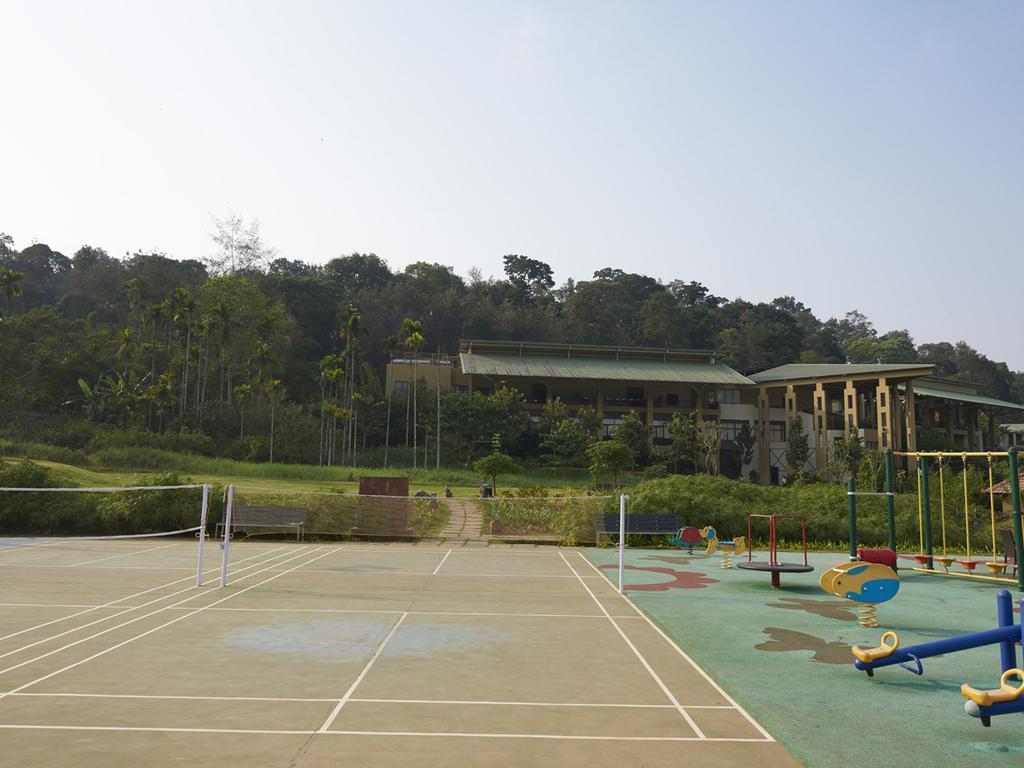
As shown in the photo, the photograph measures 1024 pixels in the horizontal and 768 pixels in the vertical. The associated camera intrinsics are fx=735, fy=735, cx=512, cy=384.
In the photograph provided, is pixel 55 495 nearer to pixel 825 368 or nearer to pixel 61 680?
pixel 61 680

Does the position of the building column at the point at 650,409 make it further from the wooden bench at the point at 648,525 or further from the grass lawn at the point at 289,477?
the wooden bench at the point at 648,525

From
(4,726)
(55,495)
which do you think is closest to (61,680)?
(4,726)

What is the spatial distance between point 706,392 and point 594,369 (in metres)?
11.8

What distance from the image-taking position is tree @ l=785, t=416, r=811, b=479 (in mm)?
62938

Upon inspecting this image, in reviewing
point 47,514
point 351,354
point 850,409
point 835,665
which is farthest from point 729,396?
point 835,665

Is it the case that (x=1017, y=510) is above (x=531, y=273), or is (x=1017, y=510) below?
below

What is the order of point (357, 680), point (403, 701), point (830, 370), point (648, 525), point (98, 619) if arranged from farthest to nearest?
point (830, 370)
point (648, 525)
point (98, 619)
point (357, 680)
point (403, 701)

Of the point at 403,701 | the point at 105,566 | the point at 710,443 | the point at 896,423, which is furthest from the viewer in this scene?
the point at 710,443

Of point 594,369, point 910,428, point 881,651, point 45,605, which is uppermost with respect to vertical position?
point 594,369

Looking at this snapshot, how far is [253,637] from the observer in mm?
10930

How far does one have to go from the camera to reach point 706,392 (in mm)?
73938

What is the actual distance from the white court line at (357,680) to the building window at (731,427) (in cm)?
6377

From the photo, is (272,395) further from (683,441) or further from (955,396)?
(955,396)

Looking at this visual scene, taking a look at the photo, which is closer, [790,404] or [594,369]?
[790,404]
